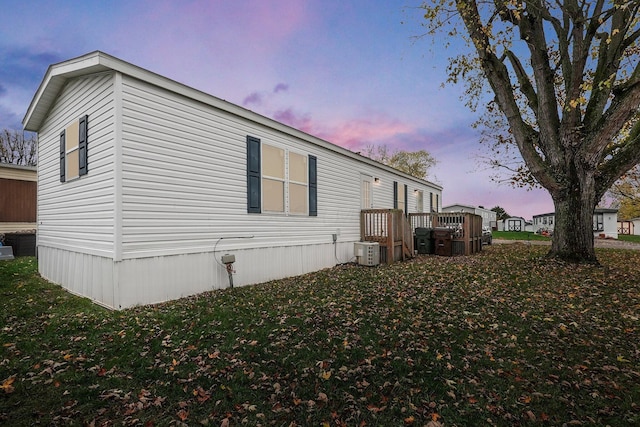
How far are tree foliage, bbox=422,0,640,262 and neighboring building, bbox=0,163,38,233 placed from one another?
16170mm

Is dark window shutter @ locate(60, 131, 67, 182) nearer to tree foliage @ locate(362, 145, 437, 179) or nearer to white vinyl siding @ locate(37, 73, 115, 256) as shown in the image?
white vinyl siding @ locate(37, 73, 115, 256)

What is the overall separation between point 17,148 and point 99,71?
3146 cm

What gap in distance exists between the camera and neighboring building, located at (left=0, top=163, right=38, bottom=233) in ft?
40.8

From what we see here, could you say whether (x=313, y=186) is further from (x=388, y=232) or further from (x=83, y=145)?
(x=83, y=145)

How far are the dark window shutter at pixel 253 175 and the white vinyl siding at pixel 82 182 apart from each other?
109 inches

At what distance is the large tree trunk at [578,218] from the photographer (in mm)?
7918

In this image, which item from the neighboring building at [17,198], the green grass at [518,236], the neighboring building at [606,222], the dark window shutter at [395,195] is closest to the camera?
the neighboring building at [17,198]

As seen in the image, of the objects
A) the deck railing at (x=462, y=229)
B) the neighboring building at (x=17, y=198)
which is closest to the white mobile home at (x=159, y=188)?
the neighboring building at (x=17, y=198)

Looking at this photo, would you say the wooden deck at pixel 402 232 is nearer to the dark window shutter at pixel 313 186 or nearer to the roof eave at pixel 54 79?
the dark window shutter at pixel 313 186

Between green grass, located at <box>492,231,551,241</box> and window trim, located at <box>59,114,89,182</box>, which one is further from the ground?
window trim, located at <box>59,114,89,182</box>

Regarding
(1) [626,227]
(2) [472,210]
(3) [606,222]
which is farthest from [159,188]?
(1) [626,227]

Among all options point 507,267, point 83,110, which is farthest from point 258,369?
point 507,267

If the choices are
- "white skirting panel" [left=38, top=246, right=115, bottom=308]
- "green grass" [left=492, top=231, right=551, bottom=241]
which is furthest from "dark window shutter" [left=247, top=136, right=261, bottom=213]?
"green grass" [left=492, top=231, right=551, bottom=241]

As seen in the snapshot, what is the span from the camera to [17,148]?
27.2m
